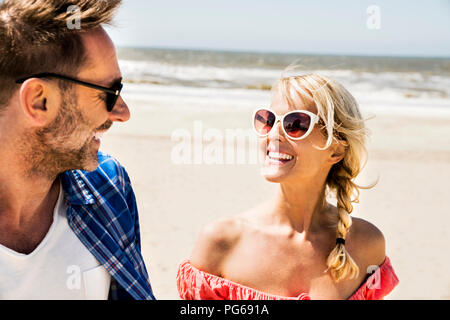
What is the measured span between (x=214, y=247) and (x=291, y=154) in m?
0.59

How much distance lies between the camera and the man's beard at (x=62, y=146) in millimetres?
1946

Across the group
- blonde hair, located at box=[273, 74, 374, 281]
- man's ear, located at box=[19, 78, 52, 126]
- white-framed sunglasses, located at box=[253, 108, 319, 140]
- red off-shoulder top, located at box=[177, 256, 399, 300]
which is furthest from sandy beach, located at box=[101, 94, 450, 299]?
man's ear, located at box=[19, 78, 52, 126]

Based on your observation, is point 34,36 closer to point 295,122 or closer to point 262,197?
point 295,122

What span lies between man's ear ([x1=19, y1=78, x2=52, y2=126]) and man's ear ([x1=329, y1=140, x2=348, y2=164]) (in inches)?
53.5

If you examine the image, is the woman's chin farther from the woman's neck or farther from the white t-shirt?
the white t-shirt

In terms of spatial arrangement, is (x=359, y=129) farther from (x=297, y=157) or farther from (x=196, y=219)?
(x=196, y=219)

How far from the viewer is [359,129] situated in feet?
7.70

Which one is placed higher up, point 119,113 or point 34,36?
point 34,36

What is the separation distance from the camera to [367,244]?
2418mm

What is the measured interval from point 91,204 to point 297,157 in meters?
0.99

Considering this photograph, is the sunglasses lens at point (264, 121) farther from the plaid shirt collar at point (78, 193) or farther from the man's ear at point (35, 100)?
the man's ear at point (35, 100)

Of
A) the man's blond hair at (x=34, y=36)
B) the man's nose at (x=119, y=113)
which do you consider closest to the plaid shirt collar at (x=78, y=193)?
the man's nose at (x=119, y=113)

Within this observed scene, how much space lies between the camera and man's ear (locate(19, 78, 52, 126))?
184 cm

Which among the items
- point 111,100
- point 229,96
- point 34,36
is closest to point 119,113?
point 111,100
